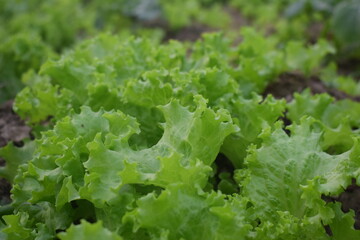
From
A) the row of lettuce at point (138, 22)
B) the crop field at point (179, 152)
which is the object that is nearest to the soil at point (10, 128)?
the crop field at point (179, 152)

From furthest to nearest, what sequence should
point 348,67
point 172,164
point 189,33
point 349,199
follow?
1. point 189,33
2. point 348,67
3. point 349,199
4. point 172,164

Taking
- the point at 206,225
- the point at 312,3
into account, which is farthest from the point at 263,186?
the point at 312,3

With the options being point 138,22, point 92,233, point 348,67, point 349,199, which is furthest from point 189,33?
point 92,233

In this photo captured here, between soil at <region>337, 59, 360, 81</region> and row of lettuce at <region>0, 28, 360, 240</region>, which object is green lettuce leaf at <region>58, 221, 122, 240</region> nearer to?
row of lettuce at <region>0, 28, 360, 240</region>

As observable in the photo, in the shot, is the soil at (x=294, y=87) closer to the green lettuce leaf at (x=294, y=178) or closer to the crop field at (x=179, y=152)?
the crop field at (x=179, y=152)

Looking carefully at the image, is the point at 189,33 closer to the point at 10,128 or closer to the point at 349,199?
the point at 10,128

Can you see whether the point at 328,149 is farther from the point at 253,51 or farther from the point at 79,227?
the point at 79,227

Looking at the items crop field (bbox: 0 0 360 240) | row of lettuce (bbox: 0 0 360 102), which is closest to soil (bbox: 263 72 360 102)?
crop field (bbox: 0 0 360 240)
